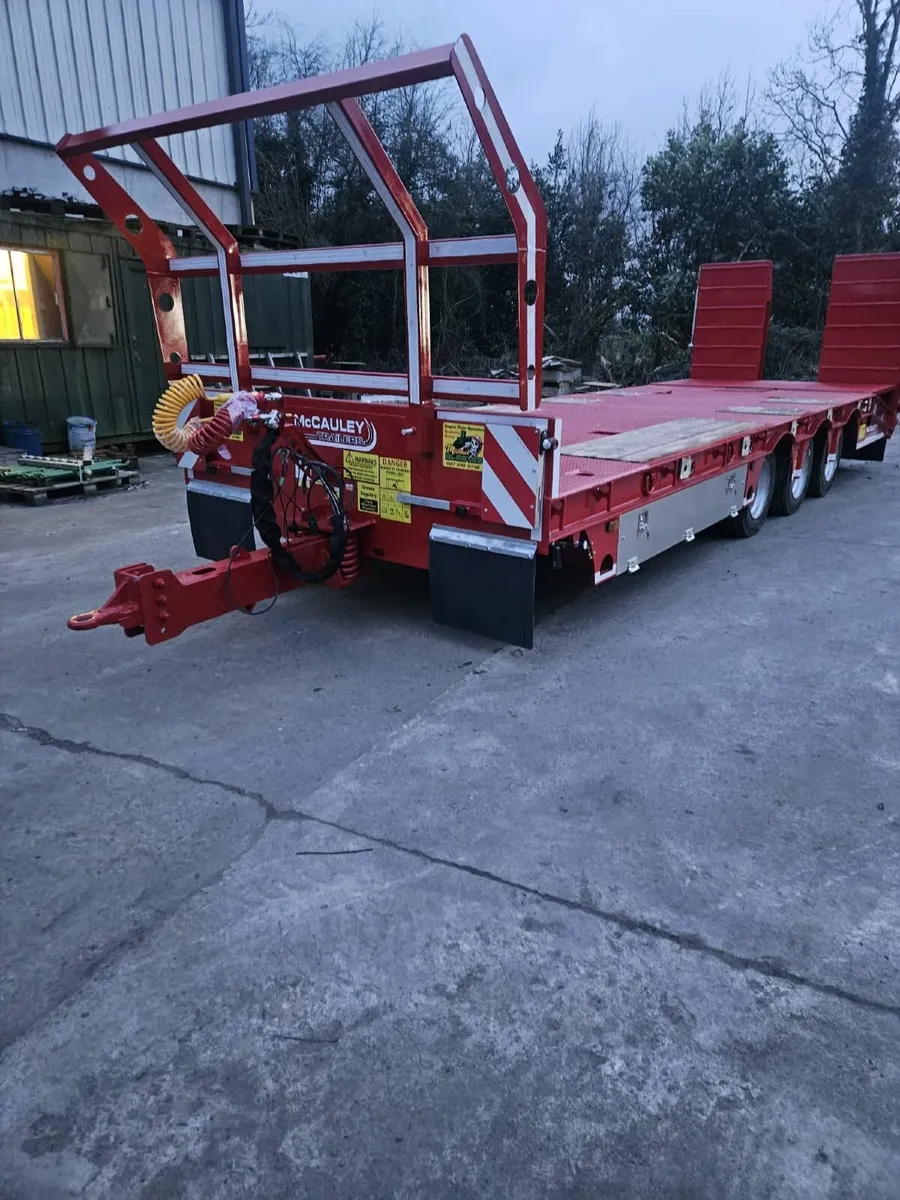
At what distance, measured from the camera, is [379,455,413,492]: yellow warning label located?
4.26m

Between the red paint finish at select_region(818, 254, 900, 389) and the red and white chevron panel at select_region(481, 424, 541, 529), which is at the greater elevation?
the red paint finish at select_region(818, 254, 900, 389)

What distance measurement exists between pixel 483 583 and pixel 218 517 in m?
1.99

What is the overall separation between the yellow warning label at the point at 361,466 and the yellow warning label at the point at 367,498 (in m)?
0.03

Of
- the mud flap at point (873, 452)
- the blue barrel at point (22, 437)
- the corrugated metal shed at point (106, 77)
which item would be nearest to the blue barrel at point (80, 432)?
the blue barrel at point (22, 437)

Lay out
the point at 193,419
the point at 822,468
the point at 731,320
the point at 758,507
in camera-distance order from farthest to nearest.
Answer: the point at 731,320 → the point at 822,468 → the point at 758,507 → the point at 193,419

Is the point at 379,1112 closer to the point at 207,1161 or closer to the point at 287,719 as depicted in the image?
the point at 207,1161

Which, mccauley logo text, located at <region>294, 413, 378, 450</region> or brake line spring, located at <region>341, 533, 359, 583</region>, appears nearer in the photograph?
mccauley logo text, located at <region>294, 413, 378, 450</region>

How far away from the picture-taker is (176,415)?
4145 mm

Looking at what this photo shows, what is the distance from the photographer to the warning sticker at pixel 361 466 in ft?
14.4

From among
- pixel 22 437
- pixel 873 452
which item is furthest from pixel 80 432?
pixel 873 452

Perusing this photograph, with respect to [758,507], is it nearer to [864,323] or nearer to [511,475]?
[511,475]

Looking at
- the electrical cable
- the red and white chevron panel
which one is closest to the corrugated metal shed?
the electrical cable

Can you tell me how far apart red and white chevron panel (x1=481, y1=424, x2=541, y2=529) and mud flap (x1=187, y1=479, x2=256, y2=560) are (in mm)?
1692

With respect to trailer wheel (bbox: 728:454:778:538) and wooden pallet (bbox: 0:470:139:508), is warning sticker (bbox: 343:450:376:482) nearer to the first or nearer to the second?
trailer wheel (bbox: 728:454:778:538)
